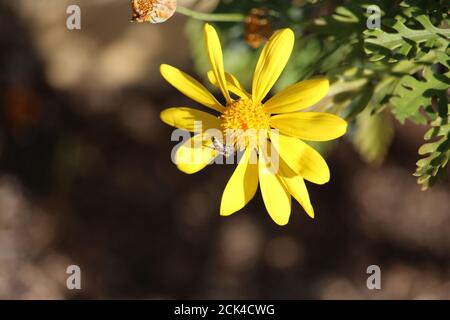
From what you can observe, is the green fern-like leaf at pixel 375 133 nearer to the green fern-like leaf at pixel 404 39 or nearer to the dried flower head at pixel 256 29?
the dried flower head at pixel 256 29

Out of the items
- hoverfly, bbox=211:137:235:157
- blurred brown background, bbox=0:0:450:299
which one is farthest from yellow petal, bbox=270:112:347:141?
blurred brown background, bbox=0:0:450:299

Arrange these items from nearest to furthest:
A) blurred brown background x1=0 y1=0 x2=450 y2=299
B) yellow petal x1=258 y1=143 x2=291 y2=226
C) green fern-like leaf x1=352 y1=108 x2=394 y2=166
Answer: yellow petal x1=258 y1=143 x2=291 y2=226
green fern-like leaf x1=352 y1=108 x2=394 y2=166
blurred brown background x1=0 y1=0 x2=450 y2=299

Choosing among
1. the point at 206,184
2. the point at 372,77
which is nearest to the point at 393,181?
the point at 206,184

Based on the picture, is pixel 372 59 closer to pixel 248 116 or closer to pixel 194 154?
pixel 248 116

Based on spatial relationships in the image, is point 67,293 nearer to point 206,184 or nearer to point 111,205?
point 111,205

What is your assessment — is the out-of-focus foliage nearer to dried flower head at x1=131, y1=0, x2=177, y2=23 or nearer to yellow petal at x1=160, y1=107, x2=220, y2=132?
yellow petal at x1=160, y1=107, x2=220, y2=132

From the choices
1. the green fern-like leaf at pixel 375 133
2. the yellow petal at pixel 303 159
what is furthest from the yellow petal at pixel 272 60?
the green fern-like leaf at pixel 375 133

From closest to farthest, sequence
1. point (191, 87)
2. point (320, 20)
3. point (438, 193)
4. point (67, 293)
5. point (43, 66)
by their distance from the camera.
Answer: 1. point (191, 87)
2. point (320, 20)
3. point (438, 193)
4. point (67, 293)
5. point (43, 66)
